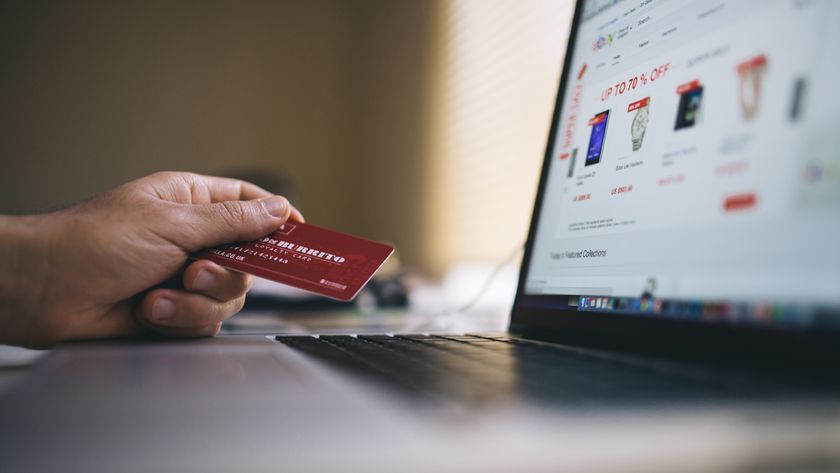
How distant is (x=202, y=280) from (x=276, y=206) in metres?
0.11

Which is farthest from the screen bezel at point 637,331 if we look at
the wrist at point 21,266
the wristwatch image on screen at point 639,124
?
the wrist at point 21,266

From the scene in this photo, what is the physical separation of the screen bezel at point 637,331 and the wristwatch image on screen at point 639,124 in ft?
0.52

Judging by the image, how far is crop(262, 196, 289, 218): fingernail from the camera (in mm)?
705

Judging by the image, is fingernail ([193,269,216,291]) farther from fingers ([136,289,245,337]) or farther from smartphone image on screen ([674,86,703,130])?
smartphone image on screen ([674,86,703,130])

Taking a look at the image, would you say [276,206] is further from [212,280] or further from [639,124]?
[639,124]

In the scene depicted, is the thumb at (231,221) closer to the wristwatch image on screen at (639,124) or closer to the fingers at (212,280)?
the fingers at (212,280)

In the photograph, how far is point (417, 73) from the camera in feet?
9.97

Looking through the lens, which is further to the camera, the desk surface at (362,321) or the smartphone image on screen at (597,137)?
the desk surface at (362,321)

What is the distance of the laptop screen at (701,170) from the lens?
1.27ft

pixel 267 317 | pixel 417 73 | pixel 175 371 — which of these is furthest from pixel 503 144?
pixel 175 371

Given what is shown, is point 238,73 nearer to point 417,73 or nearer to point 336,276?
point 417,73

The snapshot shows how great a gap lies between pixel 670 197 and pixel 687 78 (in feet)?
0.34

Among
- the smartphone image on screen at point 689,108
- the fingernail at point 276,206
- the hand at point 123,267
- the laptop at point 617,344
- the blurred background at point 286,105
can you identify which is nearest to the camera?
the laptop at point 617,344

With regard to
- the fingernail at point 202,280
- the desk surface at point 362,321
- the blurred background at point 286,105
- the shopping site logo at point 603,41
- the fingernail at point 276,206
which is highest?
the blurred background at point 286,105
